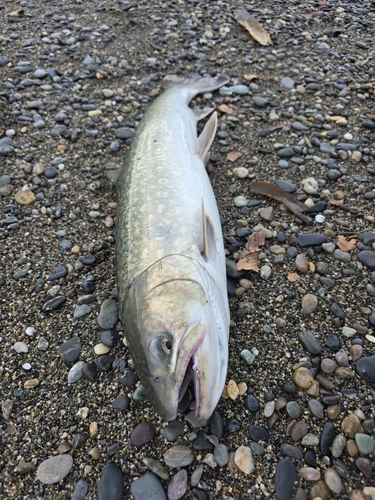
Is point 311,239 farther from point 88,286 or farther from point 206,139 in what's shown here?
point 88,286

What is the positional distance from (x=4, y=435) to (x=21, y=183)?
8.96 ft

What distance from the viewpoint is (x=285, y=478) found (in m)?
2.27

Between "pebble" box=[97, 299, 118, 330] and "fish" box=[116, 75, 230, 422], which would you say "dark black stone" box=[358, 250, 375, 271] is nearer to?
"fish" box=[116, 75, 230, 422]

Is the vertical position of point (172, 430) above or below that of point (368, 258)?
below

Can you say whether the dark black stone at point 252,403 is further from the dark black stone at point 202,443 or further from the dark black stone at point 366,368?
the dark black stone at point 366,368

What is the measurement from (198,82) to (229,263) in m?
3.25

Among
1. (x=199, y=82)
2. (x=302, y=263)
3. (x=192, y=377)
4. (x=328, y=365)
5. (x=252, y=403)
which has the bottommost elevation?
(x=252, y=403)

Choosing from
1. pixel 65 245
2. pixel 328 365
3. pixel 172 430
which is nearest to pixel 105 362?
pixel 172 430

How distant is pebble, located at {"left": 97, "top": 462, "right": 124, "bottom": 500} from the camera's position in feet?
7.57

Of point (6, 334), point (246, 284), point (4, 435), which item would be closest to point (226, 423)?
point (246, 284)

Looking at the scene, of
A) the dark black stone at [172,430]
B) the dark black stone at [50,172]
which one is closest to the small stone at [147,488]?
the dark black stone at [172,430]

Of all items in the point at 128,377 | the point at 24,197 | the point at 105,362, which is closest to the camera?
the point at 128,377

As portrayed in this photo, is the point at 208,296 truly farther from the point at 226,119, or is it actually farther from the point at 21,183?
the point at 226,119

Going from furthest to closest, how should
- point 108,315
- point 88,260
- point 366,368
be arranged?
point 88,260, point 108,315, point 366,368
